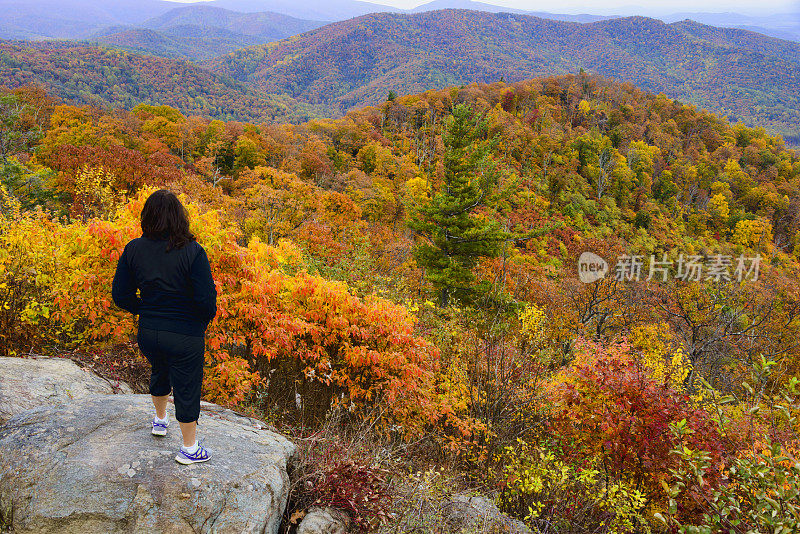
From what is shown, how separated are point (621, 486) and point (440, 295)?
15.9 meters

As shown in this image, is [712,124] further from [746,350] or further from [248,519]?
[248,519]

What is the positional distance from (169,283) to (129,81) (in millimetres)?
183909

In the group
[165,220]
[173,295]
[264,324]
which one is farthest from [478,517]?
[165,220]

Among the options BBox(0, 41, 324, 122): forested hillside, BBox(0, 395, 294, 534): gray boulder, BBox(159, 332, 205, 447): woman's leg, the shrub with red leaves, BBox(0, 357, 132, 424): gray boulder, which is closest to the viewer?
BBox(0, 395, 294, 534): gray boulder

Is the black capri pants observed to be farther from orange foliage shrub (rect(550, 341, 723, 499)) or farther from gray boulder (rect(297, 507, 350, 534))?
orange foliage shrub (rect(550, 341, 723, 499))

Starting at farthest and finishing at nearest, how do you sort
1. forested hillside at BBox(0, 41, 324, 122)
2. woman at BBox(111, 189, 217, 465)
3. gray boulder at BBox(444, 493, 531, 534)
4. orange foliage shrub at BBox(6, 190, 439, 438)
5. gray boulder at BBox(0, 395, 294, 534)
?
forested hillside at BBox(0, 41, 324, 122)
orange foliage shrub at BBox(6, 190, 439, 438)
gray boulder at BBox(444, 493, 531, 534)
woman at BBox(111, 189, 217, 465)
gray boulder at BBox(0, 395, 294, 534)

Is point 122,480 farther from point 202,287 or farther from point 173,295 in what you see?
point 202,287

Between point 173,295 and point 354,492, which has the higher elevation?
point 173,295

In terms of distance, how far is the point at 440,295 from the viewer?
70.4 ft

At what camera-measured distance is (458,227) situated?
20328mm

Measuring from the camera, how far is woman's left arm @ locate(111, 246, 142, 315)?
3176 mm

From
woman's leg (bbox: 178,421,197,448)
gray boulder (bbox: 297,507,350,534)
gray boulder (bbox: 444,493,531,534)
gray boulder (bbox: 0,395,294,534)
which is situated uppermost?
woman's leg (bbox: 178,421,197,448)

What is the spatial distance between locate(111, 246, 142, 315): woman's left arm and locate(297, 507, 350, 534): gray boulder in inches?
88.1

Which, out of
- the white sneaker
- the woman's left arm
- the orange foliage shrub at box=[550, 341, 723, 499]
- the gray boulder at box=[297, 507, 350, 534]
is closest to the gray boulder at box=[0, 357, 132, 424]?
the white sneaker
